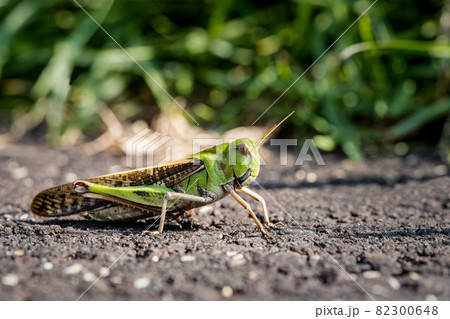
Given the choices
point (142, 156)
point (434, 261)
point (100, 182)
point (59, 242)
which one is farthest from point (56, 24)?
point (434, 261)

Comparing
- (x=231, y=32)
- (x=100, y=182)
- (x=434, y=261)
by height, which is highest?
(x=231, y=32)

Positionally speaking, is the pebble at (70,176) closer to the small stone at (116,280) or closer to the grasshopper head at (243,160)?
the grasshopper head at (243,160)

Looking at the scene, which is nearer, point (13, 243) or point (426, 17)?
point (13, 243)

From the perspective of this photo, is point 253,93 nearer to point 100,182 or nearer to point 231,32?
point 231,32

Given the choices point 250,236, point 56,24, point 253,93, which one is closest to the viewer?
point 250,236

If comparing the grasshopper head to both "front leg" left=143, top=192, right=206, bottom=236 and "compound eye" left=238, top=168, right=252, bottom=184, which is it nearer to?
"compound eye" left=238, top=168, right=252, bottom=184

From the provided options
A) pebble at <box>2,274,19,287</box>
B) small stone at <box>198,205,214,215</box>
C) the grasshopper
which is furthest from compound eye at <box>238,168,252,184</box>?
pebble at <box>2,274,19,287</box>

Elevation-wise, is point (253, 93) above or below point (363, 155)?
above
